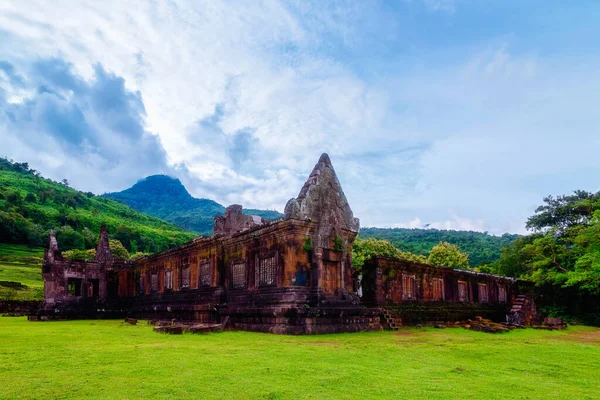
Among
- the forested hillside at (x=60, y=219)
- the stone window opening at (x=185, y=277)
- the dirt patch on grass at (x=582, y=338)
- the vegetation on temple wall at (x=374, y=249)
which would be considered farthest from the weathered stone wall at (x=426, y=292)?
the forested hillside at (x=60, y=219)

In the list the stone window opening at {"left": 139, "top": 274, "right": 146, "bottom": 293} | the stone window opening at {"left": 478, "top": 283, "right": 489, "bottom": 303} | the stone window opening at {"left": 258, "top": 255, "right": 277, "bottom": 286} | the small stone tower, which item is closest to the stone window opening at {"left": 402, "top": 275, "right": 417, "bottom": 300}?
the stone window opening at {"left": 478, "top": 283, "right": 489, "bottom": 303}

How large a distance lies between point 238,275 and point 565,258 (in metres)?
25.2

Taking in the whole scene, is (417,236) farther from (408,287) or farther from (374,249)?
(408,287)

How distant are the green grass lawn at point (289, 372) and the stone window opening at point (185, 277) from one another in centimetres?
1271

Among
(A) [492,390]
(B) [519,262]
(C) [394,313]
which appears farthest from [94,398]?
(B) [519,262]

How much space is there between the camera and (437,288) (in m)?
27.5

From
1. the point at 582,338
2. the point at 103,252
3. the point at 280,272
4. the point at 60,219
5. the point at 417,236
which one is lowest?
the point at 582,338

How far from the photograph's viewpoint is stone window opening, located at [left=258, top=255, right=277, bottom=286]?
18.9 m

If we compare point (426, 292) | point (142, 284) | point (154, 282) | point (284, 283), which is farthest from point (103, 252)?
point (426, 292)

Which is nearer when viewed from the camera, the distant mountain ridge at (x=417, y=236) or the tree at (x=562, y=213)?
the tree at (x=562, y=213)

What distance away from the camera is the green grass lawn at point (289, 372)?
6.82 m

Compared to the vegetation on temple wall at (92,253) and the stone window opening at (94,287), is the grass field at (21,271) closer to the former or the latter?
the vegetation on temple wall at (92,253)

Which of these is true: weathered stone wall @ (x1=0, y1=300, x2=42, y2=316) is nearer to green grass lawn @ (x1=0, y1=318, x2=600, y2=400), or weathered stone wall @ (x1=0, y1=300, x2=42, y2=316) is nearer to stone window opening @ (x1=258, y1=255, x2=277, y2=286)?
stone window opening @ (x1=258, y1=255, x2=277, y2=286)

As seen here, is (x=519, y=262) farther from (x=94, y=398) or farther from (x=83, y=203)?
(x=83, y=203)
